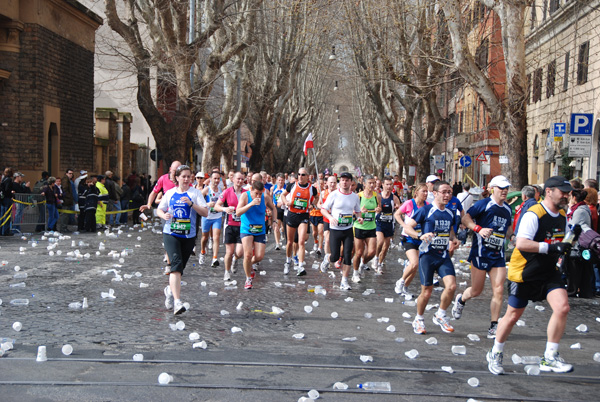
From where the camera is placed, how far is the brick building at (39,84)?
26.3m

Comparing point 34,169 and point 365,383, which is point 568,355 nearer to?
point 365,383

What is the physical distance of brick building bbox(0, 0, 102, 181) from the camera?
2627 centimetres

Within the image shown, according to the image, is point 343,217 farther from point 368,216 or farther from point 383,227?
point 383,227

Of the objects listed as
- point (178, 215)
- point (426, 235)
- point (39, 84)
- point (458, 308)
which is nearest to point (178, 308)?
point (178, 215)

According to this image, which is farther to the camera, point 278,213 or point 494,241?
point 278,213

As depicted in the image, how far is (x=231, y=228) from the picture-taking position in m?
11.8

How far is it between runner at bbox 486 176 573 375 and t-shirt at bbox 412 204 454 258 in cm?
145

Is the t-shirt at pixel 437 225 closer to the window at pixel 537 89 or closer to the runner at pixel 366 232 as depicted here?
the runner at pixel 366 232

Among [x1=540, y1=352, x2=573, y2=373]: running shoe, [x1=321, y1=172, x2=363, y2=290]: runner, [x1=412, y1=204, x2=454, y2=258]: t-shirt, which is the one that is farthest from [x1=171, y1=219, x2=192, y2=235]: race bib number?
[x1=540, y1=352, x2=573, y2=373]: running shoe

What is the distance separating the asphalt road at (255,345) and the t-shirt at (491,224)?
0.92 metres

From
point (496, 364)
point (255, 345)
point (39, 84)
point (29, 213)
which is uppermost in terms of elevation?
point (39, 84)

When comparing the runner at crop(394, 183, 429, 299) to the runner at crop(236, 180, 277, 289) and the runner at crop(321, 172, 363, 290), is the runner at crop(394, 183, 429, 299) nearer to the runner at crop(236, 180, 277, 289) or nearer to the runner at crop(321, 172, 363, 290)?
the runner at crop(321, 172, 363, 290)

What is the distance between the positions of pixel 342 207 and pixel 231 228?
6.17ft

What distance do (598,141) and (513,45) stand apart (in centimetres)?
1016
